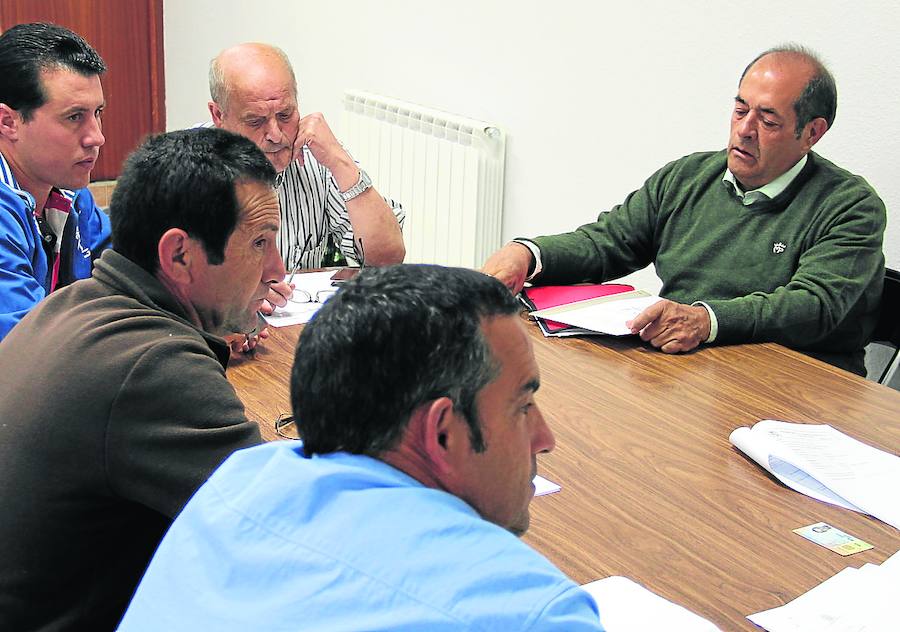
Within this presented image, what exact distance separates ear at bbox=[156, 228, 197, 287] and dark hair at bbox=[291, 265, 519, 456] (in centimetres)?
64

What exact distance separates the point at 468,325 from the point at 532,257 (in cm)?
172

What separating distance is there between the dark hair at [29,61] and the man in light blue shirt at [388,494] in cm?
173

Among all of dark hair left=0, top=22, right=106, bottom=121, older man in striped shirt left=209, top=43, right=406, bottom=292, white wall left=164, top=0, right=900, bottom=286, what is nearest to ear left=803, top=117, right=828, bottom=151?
white wall left=164, top=0, right=900, bottom=286

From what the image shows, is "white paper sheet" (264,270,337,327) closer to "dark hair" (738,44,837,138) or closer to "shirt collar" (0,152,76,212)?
"shirt collar" (0,152,76,212)

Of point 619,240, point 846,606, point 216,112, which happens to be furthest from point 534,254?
point 846,606

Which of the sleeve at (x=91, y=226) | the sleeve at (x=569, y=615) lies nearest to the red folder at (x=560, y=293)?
the sleeve at (x=91, y=226)

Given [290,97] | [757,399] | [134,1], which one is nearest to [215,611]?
[757,399]

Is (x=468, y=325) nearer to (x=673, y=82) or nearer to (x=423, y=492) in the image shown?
(x=423, y=492)

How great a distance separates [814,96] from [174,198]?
1733 millimetres

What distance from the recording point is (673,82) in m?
3.36

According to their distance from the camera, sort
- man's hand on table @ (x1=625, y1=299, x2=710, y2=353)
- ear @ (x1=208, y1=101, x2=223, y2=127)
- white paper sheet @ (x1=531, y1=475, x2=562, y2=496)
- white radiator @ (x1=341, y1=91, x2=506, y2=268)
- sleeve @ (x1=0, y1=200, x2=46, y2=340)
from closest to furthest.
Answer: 1. white paper sheet @ (x1=531, y1=475, x2=562, y2=496)
2. sleeve @ (x1=0, y1=200, x2=46, y2=340)
3. man's hand on table @ (x1=625, y1=299, x2=710, y2=353)
4. ear @ (x1=208, y1=101, x2=223, y2=127)
5. white radiator @ (x1=341, y1=91, x2=506, y2=268)

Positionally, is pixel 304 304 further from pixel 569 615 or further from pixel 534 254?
pixel 569 615

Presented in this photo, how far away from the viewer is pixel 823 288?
2.49m

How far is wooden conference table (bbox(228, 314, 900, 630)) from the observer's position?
1.50 metres
